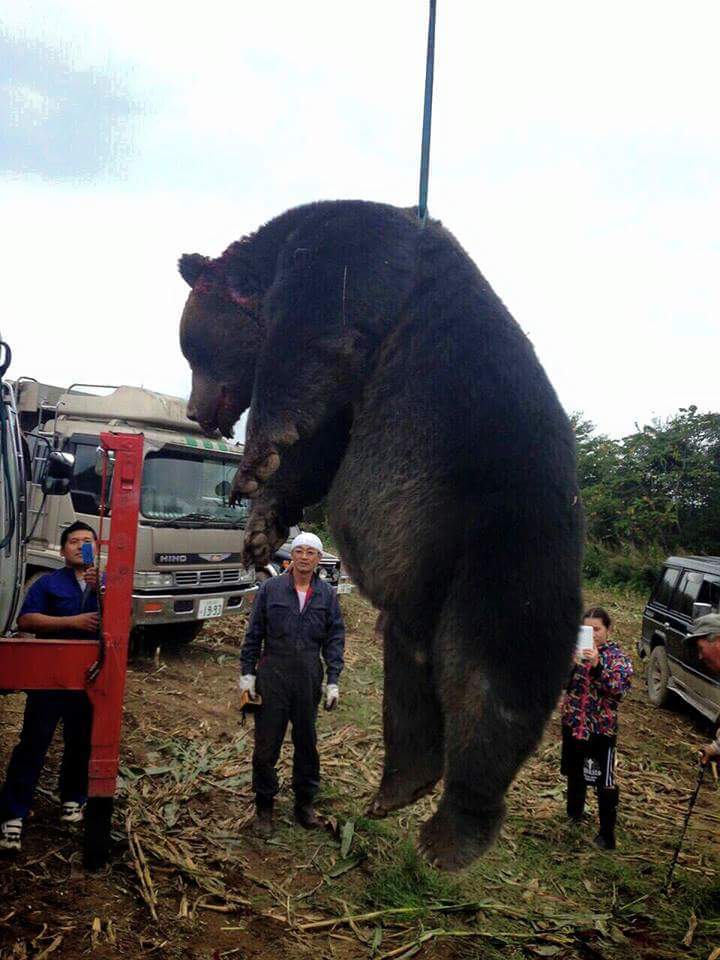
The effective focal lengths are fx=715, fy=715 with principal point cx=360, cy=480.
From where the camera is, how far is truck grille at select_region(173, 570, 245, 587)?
8.30 m

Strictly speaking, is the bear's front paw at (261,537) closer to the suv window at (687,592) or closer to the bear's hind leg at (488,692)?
the bear's hind leg at (488,692)

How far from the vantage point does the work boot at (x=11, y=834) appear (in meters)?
4.20

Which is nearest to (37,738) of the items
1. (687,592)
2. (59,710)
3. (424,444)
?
(59,710)

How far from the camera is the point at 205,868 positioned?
14.5 feet

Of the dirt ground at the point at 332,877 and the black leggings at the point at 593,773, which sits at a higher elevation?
the black leggings at the point at 593,773

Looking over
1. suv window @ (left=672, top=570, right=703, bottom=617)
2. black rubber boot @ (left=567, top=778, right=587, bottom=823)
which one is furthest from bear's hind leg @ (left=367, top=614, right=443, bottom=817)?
suv window @ (left=672, top=570, right=703, bottom=617)

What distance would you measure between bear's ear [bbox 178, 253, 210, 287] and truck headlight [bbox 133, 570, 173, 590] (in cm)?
676

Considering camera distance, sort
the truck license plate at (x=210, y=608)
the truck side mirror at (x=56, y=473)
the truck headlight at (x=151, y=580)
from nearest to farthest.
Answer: the truck side mirror at (x=56, y=473)
the truck headlight at (x=151, y=580)
the truck license plate at (x=210, y=608)

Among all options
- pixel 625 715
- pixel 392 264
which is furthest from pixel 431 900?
pixel 625 715

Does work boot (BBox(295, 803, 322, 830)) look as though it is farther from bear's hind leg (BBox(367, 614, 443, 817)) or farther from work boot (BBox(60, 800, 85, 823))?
bear's hind leg (BBox(367, 614, 443, 817))

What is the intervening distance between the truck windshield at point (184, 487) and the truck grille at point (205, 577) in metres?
0.62

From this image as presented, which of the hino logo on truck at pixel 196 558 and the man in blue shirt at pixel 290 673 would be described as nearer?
the man in blue shirt at pixel 290 673

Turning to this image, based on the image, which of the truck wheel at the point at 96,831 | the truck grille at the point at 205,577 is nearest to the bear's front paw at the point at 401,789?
the truck wheel at the point at 96,831

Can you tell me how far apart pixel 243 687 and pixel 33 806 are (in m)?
1.61
